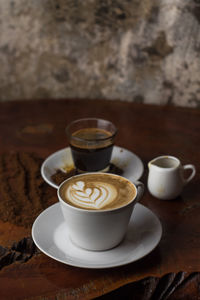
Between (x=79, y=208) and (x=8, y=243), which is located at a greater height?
(x=79, y=208)

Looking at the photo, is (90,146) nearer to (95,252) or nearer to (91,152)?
(91,152)

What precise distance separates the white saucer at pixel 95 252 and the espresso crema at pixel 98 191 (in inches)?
3.8

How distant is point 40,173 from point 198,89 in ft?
3.76

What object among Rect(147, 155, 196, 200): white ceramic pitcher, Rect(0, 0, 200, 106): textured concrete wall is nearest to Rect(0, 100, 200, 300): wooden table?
Rect(147, 155, 196, 200): white ceramic pitcher

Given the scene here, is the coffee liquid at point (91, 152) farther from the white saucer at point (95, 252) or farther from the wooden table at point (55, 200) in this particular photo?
the white saucer at point (95, 252)

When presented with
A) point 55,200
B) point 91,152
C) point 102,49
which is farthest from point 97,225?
point 102,49

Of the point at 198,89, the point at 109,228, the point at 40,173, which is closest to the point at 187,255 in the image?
the point at 109,228

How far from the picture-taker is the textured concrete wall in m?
2.03

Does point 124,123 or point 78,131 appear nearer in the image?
point 78,131

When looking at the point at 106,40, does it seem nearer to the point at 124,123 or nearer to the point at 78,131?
the point at 124,123

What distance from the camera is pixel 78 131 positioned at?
4.58ft

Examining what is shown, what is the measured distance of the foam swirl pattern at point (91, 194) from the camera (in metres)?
0.94

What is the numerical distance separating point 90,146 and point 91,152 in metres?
0.02

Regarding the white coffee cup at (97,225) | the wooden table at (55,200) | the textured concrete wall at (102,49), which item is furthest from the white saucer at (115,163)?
the textured concrete wall at (102,49)
